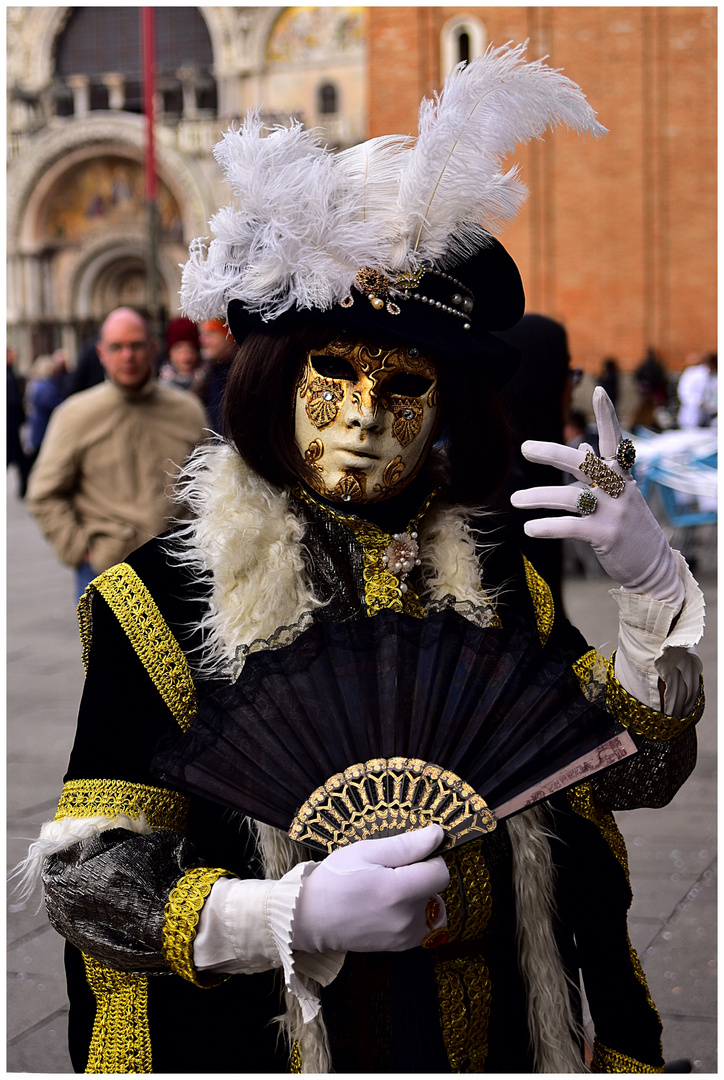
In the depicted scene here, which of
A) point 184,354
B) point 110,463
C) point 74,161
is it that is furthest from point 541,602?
point 74,161

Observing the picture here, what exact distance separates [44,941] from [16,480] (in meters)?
16.5

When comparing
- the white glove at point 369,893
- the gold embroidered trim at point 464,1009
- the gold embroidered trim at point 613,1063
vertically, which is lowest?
the gold embroidered trim at point 613,1063

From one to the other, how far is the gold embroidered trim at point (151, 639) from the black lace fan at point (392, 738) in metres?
0.10

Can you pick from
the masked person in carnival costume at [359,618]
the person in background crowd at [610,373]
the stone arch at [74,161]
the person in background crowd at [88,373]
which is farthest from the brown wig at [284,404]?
the stone arch at [74,161]

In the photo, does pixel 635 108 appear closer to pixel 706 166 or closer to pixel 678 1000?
pixel 706 166

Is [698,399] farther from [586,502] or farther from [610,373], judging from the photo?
[586,502]

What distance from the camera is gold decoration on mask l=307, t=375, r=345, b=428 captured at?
179 cm

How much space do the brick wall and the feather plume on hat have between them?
63.9 feet

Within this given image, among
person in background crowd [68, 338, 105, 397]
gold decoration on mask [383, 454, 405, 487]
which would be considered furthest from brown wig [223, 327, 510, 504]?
person in background crowd [68, 338, 105, 397]

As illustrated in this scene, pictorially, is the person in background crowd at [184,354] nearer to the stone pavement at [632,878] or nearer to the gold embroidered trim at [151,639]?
the stone pavement at [632,878]

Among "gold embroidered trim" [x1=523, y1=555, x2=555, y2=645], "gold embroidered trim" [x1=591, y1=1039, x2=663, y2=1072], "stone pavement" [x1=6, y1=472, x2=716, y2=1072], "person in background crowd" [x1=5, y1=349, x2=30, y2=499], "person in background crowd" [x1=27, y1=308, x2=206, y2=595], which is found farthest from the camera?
"person in background crowd" [x1=5, y1=349, x2=30, y2=499]

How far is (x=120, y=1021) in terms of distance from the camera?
67.2 inches

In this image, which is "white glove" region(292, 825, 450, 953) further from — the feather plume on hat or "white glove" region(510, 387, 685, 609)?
the feather plume on hat

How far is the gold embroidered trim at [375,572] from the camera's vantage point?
73.2 inches
